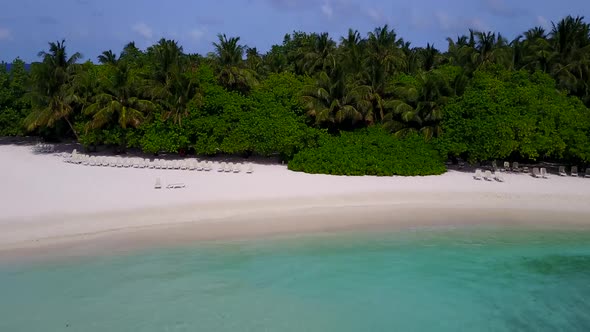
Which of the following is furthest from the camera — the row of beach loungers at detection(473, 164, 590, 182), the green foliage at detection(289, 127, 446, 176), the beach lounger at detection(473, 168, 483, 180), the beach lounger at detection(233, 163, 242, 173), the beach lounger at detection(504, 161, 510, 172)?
the beach lounger at detection(504, 161, 510, 172)

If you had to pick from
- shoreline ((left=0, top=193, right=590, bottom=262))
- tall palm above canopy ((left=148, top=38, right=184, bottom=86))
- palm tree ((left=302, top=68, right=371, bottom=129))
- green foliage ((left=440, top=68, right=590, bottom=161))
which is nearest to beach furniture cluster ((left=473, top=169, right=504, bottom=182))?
green foliage ((left=440, top=68, right=590, bottom=161))

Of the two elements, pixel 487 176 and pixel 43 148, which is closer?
pixel 487 176

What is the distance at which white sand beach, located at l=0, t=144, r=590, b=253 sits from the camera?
53.2 feet

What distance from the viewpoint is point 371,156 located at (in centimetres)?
2572

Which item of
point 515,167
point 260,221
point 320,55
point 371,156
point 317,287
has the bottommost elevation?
point 317,287

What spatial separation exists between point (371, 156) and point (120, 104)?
1682 centimetres

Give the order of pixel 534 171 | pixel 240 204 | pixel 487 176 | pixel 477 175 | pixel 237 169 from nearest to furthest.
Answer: pixel 240 204, pixel 487 176, pixel 477 175, pixel 534 171, pixel 237 169

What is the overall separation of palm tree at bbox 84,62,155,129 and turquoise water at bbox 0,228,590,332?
17507 mm

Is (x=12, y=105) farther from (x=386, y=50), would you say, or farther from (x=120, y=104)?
(x=386, y=50)

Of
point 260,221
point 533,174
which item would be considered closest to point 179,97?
point 260,221

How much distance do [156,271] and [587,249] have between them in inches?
576

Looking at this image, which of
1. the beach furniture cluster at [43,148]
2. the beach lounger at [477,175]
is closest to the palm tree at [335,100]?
the beach lounger at [477,175]

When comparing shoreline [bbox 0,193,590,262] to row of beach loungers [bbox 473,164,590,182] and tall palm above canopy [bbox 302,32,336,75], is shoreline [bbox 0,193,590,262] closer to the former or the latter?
row of beach loungers [bbox 473,164,590,182]

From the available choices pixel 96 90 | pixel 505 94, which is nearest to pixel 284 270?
pixel 505 94
